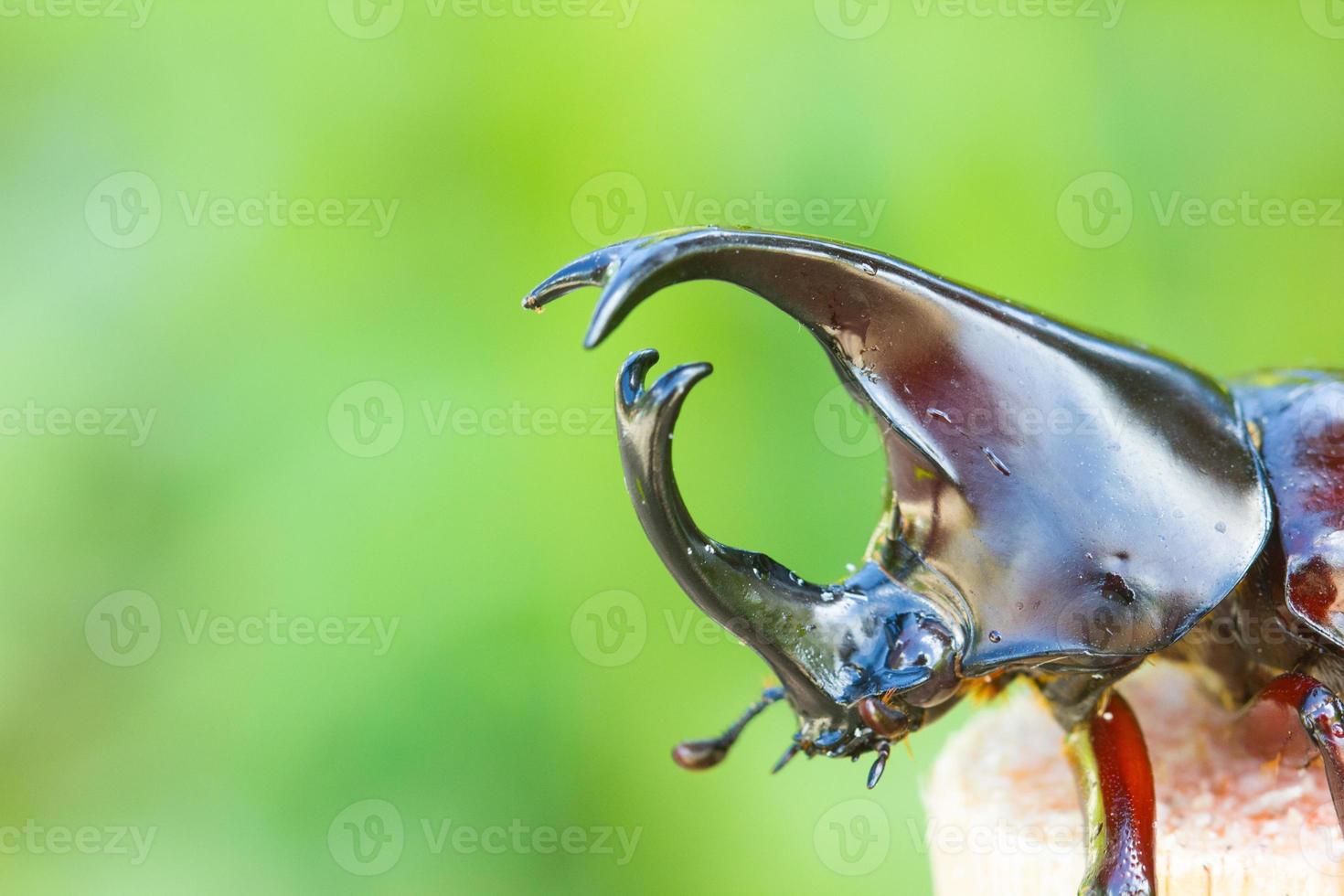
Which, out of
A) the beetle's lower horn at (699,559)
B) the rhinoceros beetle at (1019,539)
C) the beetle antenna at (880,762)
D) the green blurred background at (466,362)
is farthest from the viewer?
the green blurred background at (466,362)

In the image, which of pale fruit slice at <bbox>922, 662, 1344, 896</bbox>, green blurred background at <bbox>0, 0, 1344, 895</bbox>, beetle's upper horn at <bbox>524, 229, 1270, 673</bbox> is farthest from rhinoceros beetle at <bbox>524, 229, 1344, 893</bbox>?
green blurred background at <bbox>0, 0, 1344, 895</bbox>

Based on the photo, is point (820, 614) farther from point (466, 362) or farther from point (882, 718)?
point (466, 362)

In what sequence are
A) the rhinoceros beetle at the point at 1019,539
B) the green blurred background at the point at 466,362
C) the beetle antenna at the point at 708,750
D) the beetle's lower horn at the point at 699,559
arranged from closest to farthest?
the beetle's lower horn at the point at 699,559, the rhinoceros beetle at the point at 1019,539, the beetle antenna at the point at 708,750, the green blurred background at the point at 466,362

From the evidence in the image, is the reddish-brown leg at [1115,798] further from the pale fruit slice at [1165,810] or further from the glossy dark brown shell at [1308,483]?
the glossy dark brown shell at [1308,483]

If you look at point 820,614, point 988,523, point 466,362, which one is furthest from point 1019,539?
point 466,362

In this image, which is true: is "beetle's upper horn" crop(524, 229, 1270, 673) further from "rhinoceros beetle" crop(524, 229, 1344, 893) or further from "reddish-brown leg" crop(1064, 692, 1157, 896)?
"reddish-brown leg" crop(1064, 692, 1157, 896)

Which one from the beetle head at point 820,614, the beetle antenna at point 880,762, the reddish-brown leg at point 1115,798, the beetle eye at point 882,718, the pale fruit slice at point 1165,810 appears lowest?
the pale fruit slice at point 1165,810

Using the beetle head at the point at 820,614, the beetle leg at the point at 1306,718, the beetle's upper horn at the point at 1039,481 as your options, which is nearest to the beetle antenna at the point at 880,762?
Answer: the beetle head at the point at 820,614
